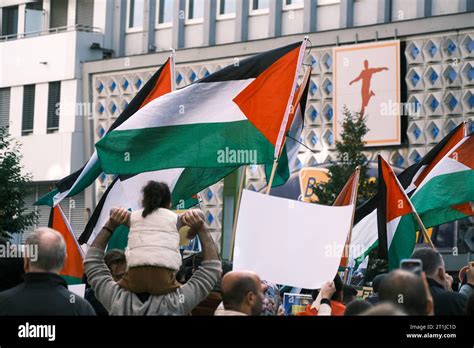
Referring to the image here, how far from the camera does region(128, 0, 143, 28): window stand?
4406 cm

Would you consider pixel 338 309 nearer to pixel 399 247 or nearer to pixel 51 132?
pixel 399 247

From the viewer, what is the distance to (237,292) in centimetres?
706

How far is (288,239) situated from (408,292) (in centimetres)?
427

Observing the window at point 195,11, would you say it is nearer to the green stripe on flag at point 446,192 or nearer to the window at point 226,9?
the window at point 226,9

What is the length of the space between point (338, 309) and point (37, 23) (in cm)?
3871

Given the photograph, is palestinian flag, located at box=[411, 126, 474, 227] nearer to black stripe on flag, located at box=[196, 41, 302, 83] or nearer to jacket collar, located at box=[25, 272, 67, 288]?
black stripe on flag, located at box=[196, 41, 302, 83]

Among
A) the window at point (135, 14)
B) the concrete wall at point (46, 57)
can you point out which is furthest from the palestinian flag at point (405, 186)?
the concrete wall at point (46, 57)

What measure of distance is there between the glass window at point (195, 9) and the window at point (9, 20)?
325 inches

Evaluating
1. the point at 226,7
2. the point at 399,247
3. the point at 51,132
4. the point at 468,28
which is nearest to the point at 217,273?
the point at 399,247

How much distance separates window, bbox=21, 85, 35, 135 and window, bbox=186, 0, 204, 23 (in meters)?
6.63

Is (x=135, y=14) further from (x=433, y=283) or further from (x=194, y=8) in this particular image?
(x=433, y=283)

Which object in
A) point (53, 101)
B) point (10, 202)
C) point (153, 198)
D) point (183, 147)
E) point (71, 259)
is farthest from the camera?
point (53, 101)

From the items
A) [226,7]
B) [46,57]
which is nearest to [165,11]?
[226,7]

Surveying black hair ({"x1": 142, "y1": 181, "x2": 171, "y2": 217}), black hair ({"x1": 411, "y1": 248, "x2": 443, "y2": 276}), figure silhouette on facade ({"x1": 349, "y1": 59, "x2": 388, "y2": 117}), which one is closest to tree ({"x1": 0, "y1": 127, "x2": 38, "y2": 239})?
figure silhouette on facade ({"x1": 349, "y1": 59, "x2": 388, "y2": 117})
